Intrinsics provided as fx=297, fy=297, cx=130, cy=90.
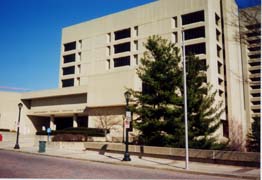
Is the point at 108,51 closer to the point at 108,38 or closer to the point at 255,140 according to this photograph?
the point at 108,38

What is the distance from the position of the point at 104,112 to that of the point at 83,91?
5812mm

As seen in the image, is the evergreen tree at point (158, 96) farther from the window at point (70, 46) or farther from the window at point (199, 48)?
the window at point (70, 46)

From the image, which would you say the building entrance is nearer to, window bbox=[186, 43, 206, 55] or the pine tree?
window bbox=[186, 43, 206, 55]

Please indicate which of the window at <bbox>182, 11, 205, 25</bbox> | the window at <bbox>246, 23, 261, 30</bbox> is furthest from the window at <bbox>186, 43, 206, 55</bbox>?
the window at <bbox>246, 23, 261, 30</bbox>

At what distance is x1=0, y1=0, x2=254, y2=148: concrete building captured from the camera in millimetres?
40844

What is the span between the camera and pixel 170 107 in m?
19.0

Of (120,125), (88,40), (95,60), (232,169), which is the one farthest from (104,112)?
(232,169)

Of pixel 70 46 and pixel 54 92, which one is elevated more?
pixel 70 46

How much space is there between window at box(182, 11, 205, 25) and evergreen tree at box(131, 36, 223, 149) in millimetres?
23674

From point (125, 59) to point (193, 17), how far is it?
12.8 metres

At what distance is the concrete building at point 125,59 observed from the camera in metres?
40.8

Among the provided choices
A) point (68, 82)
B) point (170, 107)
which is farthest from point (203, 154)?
point (68, 82)

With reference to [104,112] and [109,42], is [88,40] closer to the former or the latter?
[109,42]

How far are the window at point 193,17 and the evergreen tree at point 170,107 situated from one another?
23674mm
